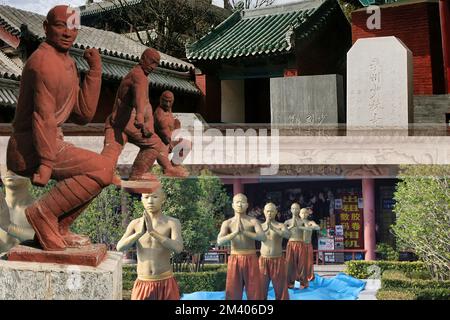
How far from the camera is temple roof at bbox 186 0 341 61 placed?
977 cm

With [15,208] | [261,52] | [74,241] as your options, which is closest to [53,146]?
[74,241]

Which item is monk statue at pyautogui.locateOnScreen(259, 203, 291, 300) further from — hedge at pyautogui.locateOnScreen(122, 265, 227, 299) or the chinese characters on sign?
the chinese characters on sign

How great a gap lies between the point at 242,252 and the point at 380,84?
3.40 meters

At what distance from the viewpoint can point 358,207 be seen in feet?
12.3

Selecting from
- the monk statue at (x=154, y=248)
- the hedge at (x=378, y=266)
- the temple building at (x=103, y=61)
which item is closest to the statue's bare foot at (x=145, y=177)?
the monk statue at (x=154, y=248)

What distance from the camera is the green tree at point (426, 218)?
3.68 meters

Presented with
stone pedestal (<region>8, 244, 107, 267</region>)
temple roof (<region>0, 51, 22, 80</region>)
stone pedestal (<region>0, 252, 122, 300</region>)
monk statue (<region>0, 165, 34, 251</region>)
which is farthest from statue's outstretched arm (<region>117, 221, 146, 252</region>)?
temple roof (<region>0, 51, 22, 80</region>)

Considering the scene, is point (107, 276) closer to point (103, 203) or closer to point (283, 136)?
point (103, 203)

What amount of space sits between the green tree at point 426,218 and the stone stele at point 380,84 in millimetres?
2293

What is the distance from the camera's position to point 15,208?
364 centimetres

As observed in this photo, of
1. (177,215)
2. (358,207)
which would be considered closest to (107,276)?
(177,215)

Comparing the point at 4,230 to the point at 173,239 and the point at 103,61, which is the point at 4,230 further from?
the point at 103,61

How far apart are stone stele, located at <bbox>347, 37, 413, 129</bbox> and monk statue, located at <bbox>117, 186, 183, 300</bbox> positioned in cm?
326

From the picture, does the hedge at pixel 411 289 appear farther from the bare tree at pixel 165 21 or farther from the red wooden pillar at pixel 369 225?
the bare tree at pixel 165 21
